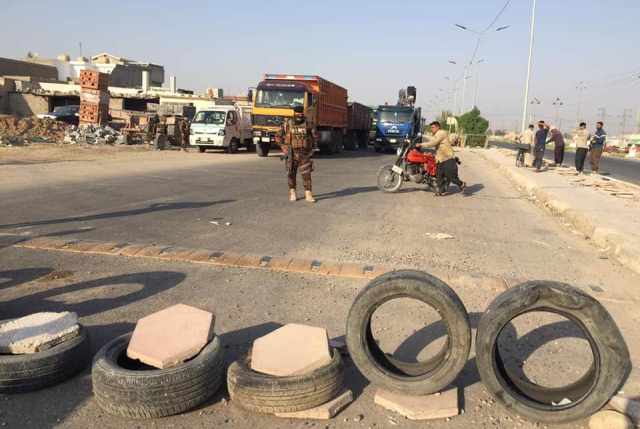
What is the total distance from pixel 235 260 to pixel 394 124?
79.3 ft

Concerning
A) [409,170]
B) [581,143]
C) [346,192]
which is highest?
[581,143]

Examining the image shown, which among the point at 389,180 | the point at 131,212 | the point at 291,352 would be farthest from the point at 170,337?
the point at 389,180

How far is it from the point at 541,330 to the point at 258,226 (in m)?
4.38

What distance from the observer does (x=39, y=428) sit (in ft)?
8.45

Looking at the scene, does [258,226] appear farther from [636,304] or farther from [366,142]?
[366,142]

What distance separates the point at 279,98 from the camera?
67.2 feet

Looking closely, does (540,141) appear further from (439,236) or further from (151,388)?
(151,388)

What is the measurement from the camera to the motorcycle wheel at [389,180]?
1152 centimetres

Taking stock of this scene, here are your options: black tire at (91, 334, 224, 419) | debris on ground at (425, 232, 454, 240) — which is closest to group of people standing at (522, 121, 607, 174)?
debris on ground at (425, 232, 454, 240)

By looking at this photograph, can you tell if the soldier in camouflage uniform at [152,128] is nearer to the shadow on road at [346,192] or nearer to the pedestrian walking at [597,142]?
the shadow on road at [346,192]

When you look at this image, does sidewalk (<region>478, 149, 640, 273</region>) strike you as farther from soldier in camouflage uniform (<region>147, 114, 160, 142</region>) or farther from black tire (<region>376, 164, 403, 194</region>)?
soldier in camouflage uniform (<region>147, 114, 160, 142</region>)

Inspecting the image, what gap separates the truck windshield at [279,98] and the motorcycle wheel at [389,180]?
961 centimetres

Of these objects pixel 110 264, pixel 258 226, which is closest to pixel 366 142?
pixel 258 226

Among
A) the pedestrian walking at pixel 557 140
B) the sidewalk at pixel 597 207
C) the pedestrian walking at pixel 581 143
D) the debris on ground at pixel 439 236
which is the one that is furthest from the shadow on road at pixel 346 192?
the pedestrian walking at pixel 557 140
